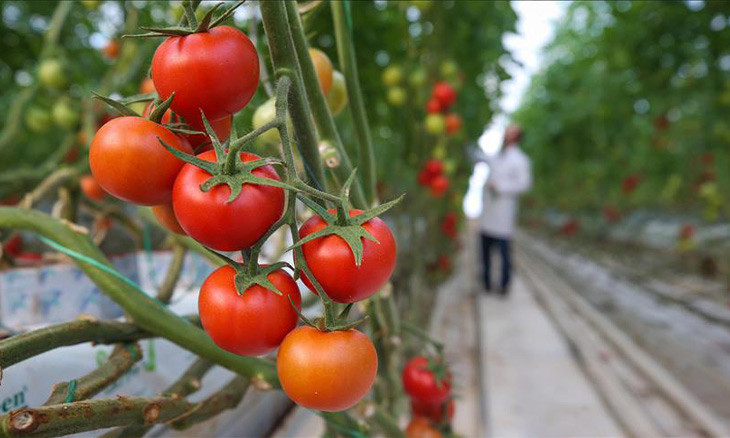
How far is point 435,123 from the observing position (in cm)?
227

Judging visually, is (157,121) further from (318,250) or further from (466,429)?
(466,429)

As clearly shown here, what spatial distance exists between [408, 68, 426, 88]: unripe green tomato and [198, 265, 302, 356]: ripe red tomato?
6.30 feet

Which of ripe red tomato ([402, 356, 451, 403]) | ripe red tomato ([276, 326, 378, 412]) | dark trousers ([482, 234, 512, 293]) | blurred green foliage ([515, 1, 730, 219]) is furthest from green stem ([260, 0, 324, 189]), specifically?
dark trousers ([482, 234, 512, 293])

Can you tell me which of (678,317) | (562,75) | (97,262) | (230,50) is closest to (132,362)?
(97,262)

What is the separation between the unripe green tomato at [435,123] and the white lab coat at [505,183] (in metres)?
1.51

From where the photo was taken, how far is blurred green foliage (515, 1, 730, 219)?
10.2 feet

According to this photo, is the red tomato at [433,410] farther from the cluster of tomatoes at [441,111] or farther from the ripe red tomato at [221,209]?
the cluster of tomatoes at [441,111]

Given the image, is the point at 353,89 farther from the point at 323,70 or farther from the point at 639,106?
the point at 639,106

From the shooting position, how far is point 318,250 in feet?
1.34

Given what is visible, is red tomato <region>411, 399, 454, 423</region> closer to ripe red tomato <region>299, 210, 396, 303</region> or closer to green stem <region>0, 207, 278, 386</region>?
green stem <region>0, 207, 278, 386</region>

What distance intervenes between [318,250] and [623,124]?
6406 millimetres

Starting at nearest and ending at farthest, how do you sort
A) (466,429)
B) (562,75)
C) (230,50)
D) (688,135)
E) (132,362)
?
1. (230,50)
2. (132,362)
3. (466,429)
4. (688,135)
5. (562,75)

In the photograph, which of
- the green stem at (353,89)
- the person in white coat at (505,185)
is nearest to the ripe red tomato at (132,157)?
the green stem at (353,89)

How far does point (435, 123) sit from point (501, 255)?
1.74m
